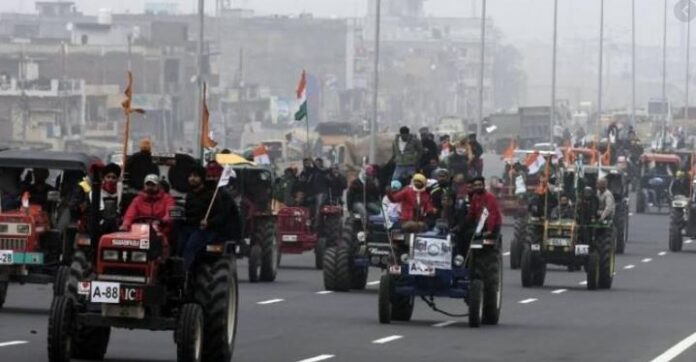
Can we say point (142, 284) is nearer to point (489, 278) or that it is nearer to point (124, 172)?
point (124, 172)

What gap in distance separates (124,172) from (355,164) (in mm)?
55106

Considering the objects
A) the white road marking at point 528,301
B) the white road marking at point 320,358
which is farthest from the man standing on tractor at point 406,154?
the white road marking at point 320,358

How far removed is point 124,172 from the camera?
26203 millimetres

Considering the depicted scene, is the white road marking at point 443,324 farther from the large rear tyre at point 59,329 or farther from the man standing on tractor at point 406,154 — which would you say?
the man standing on tractor at point 406,154

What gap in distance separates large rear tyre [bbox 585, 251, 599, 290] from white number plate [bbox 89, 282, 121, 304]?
68.0 feet

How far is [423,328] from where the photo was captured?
3209cm

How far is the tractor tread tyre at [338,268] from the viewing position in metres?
39.3

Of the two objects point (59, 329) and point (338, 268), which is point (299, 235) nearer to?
point (338, 268)

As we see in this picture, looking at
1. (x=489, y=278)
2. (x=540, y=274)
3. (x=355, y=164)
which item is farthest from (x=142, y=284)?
(x=355, y=164)

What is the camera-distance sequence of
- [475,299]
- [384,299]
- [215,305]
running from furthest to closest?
[384,299] → [475,299] → [215,305]

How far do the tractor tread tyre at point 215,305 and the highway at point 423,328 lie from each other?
1.40 metres

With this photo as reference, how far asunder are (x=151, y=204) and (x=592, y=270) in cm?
2000

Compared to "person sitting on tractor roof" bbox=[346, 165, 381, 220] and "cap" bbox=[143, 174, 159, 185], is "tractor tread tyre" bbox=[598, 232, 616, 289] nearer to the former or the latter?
"person sitting on tractor roof" bbox=[346, 165, 381, 220]

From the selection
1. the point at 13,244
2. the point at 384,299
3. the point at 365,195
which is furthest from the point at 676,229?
the point at 13,244
